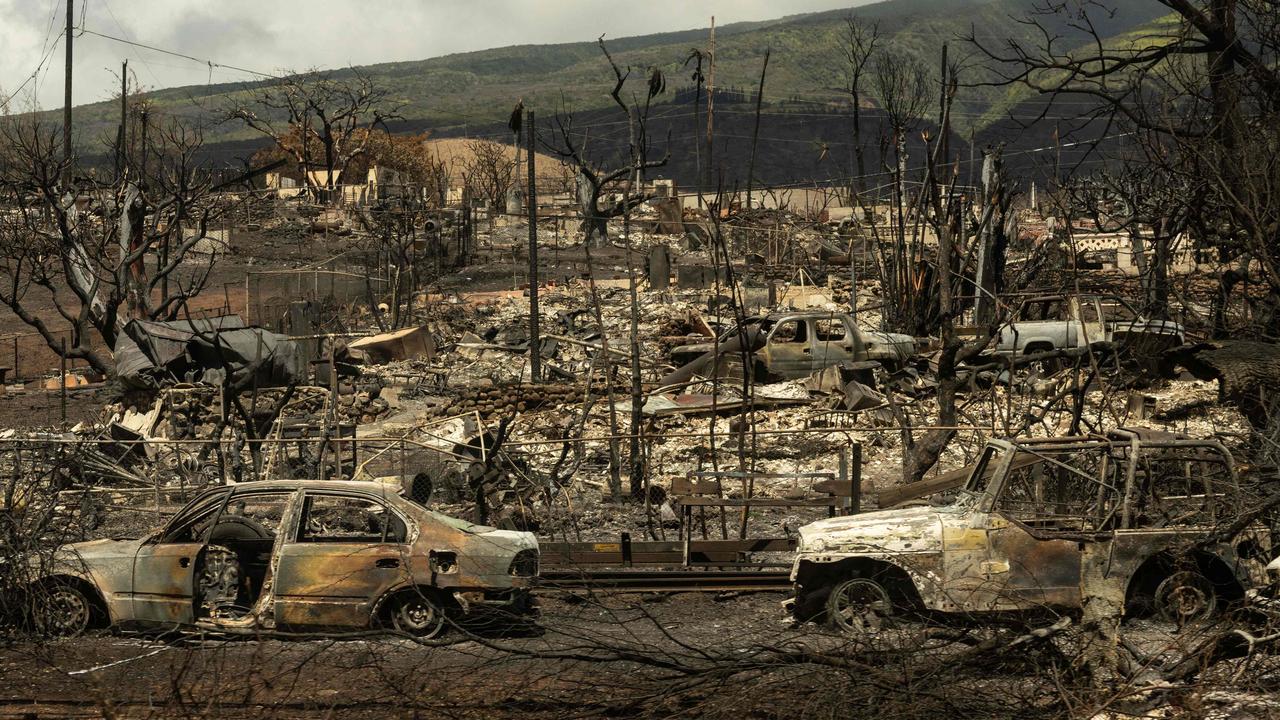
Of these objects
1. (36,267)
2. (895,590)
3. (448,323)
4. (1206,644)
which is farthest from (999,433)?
(36,267)

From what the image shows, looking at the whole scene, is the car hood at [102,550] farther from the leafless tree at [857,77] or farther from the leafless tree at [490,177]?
the leafless tree at [490,177]

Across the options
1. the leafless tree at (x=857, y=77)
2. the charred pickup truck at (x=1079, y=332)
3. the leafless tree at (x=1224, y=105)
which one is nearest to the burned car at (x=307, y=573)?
the leafless tree at (x=1224, y=105)

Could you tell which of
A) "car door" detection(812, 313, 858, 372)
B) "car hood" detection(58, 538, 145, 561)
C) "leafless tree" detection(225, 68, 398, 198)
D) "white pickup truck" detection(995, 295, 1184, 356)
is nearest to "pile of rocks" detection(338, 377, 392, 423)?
"car door" detection(812, 313, 858, 372)

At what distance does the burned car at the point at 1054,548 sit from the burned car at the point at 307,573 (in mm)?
2405

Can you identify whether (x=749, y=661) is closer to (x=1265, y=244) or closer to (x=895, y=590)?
(x=895, y=590)

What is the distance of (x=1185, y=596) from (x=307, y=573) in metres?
6.27

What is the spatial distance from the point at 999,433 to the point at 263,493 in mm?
9261

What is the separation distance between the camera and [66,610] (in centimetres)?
957

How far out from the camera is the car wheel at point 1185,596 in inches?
356

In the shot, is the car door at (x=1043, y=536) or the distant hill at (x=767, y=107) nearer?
the car door at (x=1043, y=536)

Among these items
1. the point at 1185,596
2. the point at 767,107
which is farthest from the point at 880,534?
the point at 767,107

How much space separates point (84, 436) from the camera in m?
15.1

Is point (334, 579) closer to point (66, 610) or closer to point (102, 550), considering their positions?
point (102, 550)

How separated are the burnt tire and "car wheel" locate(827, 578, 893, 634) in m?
2.81
